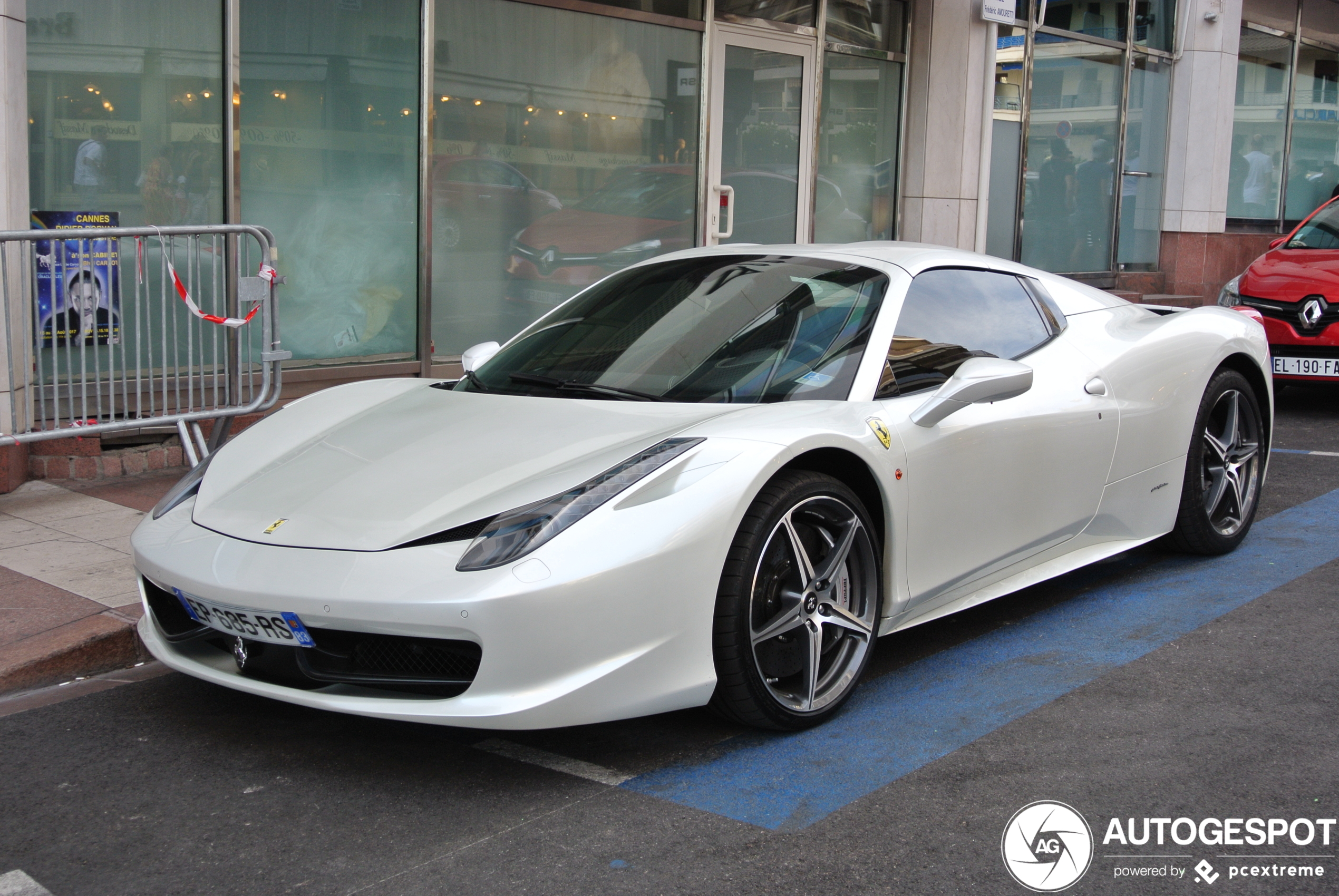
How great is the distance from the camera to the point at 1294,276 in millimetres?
9867

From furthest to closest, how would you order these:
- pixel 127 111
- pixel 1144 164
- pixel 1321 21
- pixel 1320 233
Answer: pixel 1321 21 < pixel 1144 164 < pixel 1320 233 < pixel 127 111

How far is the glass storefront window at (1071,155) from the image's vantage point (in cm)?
1402

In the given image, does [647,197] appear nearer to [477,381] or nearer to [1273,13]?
[477,381]

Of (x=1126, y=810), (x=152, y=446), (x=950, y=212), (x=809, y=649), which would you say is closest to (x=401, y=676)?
(x=809, y=649)

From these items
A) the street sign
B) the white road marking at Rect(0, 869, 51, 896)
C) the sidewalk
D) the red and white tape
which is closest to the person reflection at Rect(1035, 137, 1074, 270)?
the street sign

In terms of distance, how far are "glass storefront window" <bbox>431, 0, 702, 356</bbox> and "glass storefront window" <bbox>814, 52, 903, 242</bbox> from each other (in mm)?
1830

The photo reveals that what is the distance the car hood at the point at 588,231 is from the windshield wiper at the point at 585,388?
5.12 meters

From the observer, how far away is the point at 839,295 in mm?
4176

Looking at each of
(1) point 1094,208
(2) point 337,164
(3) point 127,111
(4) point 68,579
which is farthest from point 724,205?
(4) point 68,579

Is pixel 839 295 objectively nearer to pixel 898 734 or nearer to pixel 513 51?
pixel 898 734

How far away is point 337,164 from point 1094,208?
32.2 ft

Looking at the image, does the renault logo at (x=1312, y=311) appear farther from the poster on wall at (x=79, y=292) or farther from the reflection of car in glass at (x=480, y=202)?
the poster on wall at (x=79, y=292)

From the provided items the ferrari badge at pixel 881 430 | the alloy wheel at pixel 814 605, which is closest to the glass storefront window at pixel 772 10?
the ferrari badge at pixel 881 430

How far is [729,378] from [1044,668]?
54.1 inches
